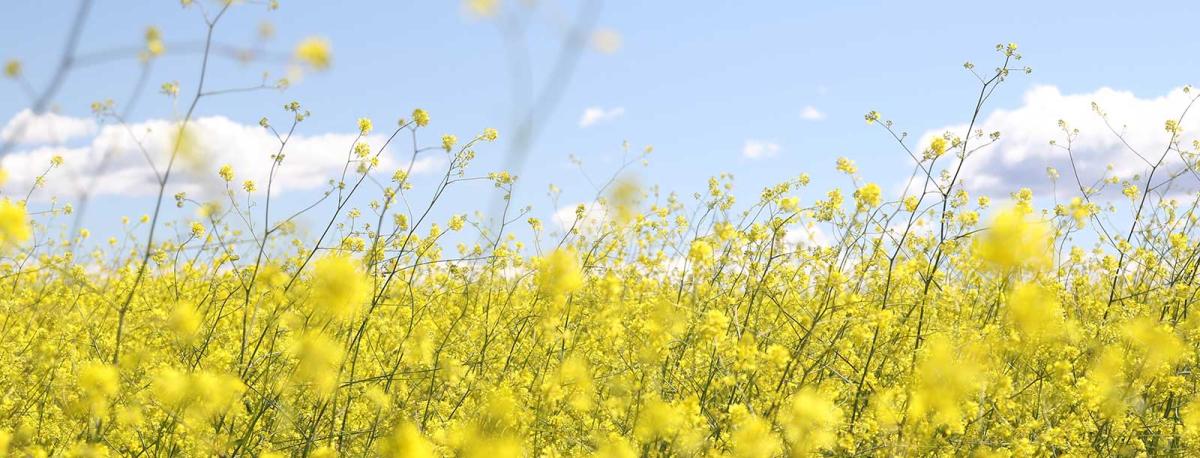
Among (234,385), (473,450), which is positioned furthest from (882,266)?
(234,385)

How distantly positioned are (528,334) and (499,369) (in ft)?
2.13

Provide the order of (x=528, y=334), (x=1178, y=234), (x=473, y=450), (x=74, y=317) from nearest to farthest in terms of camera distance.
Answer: (x=473, y=450) < (x=528, y=334) < (x=1178, y=234) < (x=74, y=317)

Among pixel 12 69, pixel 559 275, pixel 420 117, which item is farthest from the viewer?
pixel 420 117

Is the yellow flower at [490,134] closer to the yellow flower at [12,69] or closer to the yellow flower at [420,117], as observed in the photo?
the yellow flower at [420,117]

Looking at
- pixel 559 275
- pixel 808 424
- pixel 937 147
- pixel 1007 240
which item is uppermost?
pixel 937 147

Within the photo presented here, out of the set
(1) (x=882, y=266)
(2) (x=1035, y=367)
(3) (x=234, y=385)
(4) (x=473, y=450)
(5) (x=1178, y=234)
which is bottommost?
(4) (x=473, y=450)

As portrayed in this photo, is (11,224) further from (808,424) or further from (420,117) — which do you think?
(808,424)

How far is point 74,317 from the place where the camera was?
6.11 m

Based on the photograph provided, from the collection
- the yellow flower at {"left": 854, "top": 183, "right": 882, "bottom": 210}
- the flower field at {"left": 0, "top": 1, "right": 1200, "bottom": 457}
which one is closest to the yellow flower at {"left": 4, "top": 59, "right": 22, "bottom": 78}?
the flower field at {"left": 0, "top": 1, "right": 1200, "bottom": 457}

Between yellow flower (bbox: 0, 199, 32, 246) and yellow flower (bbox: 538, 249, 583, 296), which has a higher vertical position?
yellow flower (bbox: 538, 249, 583, 296)

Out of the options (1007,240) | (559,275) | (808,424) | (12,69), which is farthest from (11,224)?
(1007,240)

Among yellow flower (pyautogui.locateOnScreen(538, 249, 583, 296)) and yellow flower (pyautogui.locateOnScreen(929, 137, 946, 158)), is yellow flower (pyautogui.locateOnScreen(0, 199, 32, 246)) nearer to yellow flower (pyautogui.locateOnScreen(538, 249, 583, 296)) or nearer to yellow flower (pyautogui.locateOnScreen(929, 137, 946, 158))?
yellow flower (pyautogui.locateOnScreen(538, 249, 583, 296))

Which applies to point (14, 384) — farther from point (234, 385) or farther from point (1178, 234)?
point (1178, 234)

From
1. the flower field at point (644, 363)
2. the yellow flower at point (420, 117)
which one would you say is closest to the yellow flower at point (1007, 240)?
the flower field at point (644, 363)
